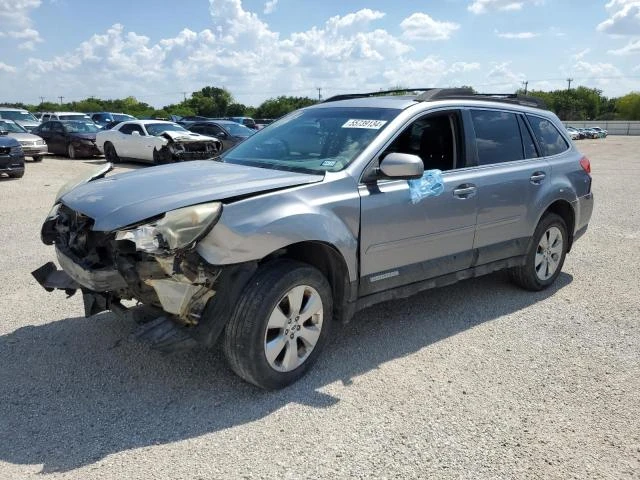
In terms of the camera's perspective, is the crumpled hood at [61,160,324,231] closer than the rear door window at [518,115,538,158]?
Yes

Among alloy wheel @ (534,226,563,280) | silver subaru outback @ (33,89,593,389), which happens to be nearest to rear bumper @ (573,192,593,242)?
alloy wheel @ (534,226,563,280)

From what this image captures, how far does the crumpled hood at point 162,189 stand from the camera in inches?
127

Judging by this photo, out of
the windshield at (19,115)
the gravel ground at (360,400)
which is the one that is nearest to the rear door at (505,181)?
the gravel ground at (360,400)

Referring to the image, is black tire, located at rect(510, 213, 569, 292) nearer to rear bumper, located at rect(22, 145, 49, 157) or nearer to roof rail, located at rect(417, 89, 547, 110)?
roof rail, located at rect(417, 89, 547, 110)

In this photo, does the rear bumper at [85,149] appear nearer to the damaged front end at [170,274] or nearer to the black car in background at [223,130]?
the black car in background at [223,130]

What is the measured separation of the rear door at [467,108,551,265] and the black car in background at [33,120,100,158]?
1835 cm

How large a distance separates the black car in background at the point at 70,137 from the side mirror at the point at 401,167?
18973 millimetres

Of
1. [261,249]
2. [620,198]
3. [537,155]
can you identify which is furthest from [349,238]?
[620,198]

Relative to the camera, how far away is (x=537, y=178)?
5254mm

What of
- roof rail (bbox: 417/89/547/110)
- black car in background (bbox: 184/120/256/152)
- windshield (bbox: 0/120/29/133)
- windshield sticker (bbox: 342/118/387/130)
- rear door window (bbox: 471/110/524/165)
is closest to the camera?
windshield sticker (bbox: 342/118/387/130)

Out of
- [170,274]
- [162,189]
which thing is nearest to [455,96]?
[162,189]

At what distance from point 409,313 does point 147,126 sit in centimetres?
1573

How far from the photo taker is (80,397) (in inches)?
136

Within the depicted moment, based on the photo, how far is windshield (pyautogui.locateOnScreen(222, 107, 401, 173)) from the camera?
13.3ft
